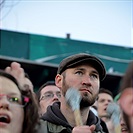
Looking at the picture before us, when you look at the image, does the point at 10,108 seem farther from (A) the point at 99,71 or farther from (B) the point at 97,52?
(B) the point at 97,52

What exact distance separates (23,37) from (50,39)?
995 millimetres

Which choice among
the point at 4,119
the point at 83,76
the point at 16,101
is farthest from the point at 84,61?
the point at 4,119

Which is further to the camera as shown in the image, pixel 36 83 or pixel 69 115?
pixel 36 83

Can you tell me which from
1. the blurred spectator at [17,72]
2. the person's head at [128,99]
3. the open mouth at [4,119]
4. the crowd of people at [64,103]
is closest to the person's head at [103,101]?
the crowd of people at [64,103]

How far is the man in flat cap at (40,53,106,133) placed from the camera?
2.93 m

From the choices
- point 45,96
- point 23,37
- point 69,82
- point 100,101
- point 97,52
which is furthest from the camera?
point 97,52

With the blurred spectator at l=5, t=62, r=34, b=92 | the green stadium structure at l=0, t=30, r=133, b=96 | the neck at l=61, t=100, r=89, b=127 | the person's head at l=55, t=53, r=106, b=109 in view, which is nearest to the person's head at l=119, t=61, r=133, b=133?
the blurred spectator at l=5, t=62, r=34, b=92

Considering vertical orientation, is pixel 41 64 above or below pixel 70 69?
above

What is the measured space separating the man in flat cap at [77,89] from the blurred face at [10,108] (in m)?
0.58

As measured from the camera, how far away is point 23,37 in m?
14.9

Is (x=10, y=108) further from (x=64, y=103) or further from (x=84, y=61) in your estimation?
(x=84, y=61)

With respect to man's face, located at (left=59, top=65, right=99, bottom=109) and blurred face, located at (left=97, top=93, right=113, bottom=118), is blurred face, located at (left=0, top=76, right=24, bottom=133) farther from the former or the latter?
blurred face, located at (left=97, top=93, right=113, bottom=118)

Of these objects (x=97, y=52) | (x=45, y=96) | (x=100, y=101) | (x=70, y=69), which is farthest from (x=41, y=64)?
(x=70, y=69)

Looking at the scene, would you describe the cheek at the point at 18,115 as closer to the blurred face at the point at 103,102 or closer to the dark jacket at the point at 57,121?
the dark jacket at the point at 57,121
